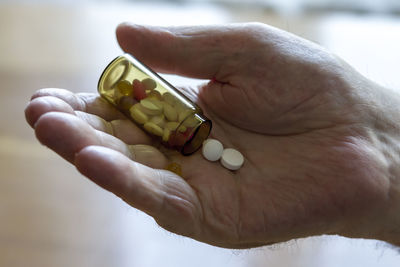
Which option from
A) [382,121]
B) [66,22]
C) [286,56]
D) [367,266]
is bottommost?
[367,266]

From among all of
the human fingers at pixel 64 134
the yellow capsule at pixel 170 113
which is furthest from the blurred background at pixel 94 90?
the human fingers at pixel 64 134

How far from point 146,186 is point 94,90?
1.00 m

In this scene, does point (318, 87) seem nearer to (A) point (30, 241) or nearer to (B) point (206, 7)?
(A) point (30, 241)

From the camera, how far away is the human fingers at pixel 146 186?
78 cm

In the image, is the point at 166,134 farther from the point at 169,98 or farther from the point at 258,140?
the point at 258,140

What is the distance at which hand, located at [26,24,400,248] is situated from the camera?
→ 2.84 feet

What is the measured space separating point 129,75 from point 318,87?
0.37 meters

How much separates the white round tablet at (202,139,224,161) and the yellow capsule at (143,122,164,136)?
9 centimetres

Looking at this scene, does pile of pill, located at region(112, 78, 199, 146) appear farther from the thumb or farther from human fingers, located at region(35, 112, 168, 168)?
human fingers, located at region(35, 112, 168, 168)

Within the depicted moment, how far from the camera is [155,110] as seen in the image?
1036 millimetres

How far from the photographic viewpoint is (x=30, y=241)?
139cm

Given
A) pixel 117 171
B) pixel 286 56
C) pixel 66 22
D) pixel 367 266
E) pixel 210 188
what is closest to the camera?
pixel 117 171

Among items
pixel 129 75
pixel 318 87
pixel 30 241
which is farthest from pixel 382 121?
pixel 30 241

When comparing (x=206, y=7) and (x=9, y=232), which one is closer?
(x=9, y=232)
